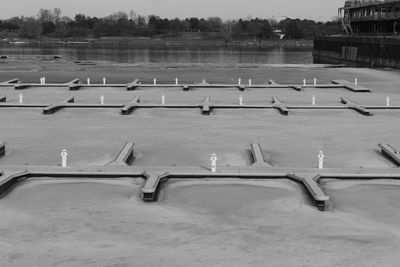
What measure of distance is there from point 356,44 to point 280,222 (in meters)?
85.7

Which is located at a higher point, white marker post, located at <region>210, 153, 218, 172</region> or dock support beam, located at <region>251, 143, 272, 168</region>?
white marker post, located at <region>210, 153, 218, 172</region>

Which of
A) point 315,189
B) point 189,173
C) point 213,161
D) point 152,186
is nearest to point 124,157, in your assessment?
point 189,173

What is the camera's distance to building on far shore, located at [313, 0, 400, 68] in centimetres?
7486

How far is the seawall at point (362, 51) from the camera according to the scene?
235 feet

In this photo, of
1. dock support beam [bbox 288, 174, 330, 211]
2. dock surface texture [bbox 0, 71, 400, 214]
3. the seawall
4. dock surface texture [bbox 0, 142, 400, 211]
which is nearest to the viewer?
dock support beam [bbox 288, 174, 330, 211]

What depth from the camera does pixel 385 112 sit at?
2855 centimetres

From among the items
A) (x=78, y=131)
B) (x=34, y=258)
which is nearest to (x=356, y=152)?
(x=78, y=131)

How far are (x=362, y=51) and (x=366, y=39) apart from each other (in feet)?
7.33

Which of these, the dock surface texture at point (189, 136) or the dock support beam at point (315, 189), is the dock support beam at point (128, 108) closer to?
the dock surface texture at point (189, 136)

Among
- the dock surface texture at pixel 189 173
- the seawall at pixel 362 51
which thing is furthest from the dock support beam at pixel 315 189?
the seawall at pixel 362 51

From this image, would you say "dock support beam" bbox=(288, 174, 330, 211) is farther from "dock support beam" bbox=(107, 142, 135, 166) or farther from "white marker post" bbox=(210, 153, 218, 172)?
"dock support beam" bbox=(107, 142, 135, 166)

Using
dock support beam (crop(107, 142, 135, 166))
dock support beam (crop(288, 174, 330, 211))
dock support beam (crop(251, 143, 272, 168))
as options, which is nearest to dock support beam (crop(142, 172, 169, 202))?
dock support beam (crop(107, 142, 135, 166))

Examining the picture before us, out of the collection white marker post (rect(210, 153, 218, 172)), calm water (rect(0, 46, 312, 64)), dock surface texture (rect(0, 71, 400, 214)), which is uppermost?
white marker post (rect(210, 153, 218, 172))

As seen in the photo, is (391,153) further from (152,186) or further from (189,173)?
(152,186)
